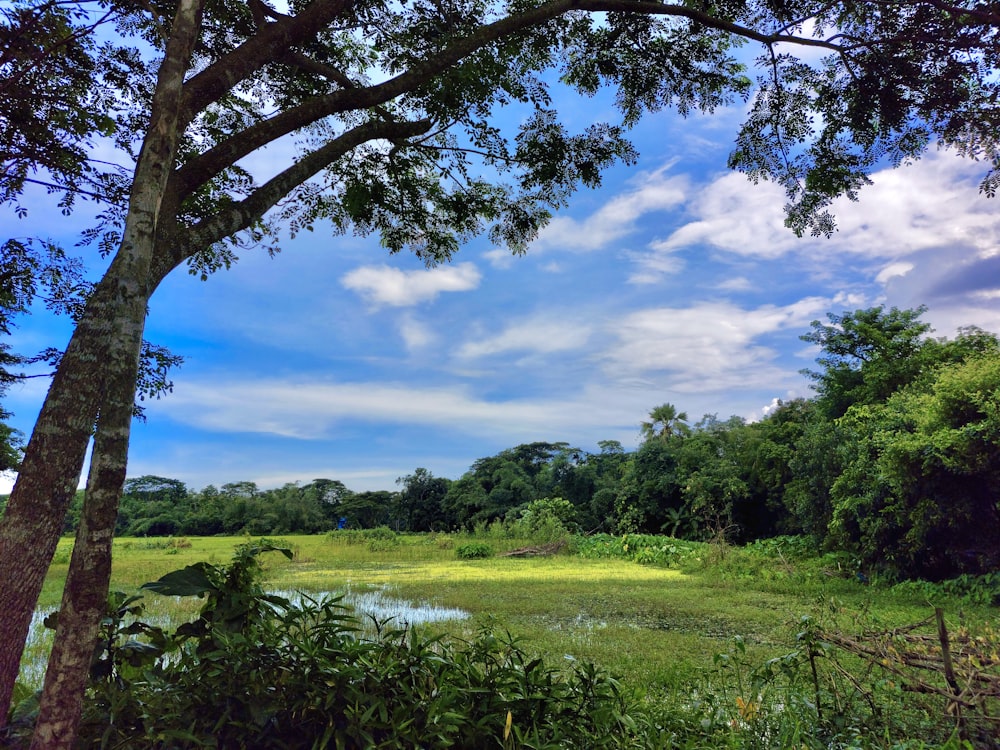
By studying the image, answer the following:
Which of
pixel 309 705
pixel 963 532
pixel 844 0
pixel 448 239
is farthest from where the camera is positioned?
pixel 963 532

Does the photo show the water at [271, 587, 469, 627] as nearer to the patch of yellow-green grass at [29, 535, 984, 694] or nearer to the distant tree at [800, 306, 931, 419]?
the patch of yellow-green grass at [29, 535, 984, 694]

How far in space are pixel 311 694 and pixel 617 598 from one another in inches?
289

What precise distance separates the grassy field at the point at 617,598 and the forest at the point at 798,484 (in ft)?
3.95

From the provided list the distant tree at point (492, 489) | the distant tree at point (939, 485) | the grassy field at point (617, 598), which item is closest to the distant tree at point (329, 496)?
the distant tree at point (492, 489)

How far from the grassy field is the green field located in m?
0.02

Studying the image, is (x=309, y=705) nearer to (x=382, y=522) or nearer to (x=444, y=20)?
(x=444, y=20)

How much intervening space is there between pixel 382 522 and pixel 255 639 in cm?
2903

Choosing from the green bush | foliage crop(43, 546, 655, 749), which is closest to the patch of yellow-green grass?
foliage crop(43, 546, 655, 749)

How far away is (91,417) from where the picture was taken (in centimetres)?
184

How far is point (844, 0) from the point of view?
4539 millimetres

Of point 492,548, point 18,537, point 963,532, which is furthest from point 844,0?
point 492,548

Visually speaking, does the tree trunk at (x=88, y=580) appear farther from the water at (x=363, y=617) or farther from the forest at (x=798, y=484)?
the forest at (x=798, y=484)

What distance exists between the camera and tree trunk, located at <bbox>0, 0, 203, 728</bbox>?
163cm

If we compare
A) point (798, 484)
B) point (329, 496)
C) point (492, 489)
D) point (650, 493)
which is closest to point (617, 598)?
point (798, 484)
